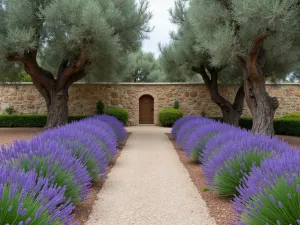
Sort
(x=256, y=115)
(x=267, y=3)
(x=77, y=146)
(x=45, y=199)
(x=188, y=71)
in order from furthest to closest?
(x=188, y=71) → (x=256, y=115) → (x=267, y=3) → (x=77, y=146) → (x=45, y=199)

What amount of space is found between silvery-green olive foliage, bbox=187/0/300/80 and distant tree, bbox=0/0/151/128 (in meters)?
3.06

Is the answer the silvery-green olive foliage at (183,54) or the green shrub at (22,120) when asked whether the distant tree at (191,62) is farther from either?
the green shrub at (22,120)

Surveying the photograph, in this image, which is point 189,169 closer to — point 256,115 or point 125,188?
point 125,188

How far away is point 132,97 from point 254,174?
51.0ft

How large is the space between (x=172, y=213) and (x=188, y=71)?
12.1 m

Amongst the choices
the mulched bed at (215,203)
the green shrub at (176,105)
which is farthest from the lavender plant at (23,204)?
the green shrub at (176,105)

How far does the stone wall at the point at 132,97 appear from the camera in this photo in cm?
1805

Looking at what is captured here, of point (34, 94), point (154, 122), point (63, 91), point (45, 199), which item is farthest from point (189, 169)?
point (34, 94)

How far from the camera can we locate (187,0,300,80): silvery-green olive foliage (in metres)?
7.45

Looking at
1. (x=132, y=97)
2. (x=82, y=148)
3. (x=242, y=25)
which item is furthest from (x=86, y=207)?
(x=132, y=97)

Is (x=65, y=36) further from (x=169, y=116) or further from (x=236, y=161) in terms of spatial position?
(x=236, y=161)

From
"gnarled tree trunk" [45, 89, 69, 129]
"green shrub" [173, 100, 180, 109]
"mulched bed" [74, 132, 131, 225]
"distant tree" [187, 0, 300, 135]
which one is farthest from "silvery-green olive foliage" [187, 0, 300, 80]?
"green shrub" [173, 100, 180, 109]

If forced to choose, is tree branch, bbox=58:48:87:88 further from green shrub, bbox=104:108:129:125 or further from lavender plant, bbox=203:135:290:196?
lavender plant, bbox=203:135:290:196

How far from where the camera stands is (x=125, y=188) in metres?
→ 5.27
